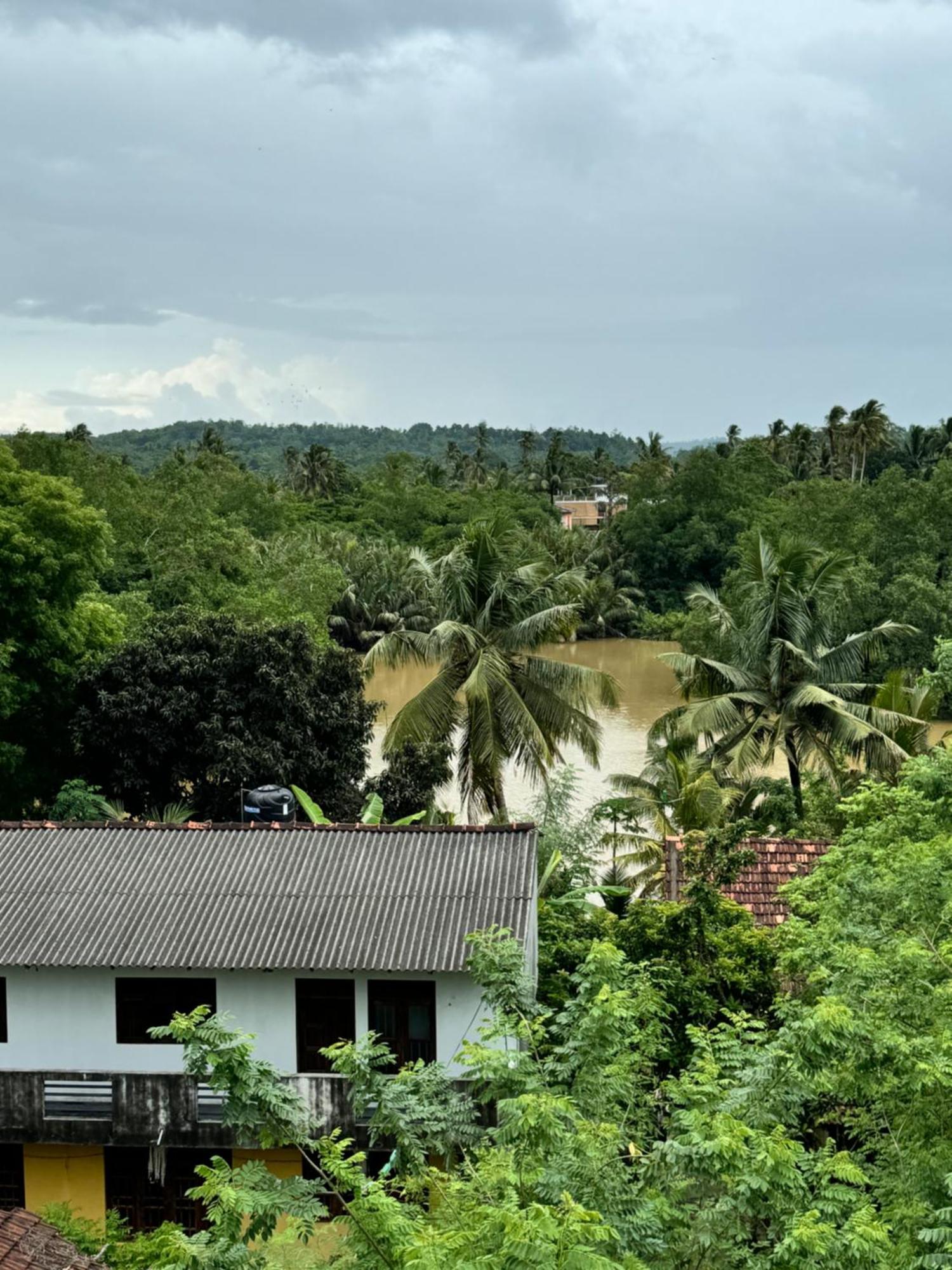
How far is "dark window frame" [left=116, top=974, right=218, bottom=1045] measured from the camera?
13219mm

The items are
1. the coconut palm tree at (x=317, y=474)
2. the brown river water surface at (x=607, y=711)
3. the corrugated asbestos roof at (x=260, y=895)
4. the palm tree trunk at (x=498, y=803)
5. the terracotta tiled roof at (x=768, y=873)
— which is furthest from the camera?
the coconut palm tree at (x=317, y=474)

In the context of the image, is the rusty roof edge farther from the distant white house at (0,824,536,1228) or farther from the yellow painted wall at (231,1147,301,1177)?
the yellow painted wall at (231,1147,301,1177)

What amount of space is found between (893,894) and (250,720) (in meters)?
12.8

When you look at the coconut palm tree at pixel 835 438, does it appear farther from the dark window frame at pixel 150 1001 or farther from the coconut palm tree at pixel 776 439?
the dark window frame at pixel 150 1001

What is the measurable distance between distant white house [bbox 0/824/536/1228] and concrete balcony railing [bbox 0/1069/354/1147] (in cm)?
2

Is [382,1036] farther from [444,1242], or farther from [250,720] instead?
[250,720]

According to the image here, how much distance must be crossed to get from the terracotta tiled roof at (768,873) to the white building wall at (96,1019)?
581 centimetres

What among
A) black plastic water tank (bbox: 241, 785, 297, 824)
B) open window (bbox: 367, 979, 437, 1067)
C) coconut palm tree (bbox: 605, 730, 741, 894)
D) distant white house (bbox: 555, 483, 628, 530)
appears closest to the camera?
open window (bbox: 367, 979, 437, 1067)

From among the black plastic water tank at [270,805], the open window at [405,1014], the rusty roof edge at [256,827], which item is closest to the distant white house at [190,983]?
the open window at [405,1014]

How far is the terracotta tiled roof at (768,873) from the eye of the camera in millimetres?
16625

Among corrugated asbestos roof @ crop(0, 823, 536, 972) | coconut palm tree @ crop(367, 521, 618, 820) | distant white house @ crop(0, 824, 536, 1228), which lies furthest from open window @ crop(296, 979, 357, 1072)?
coconut palm tree @ crop(367, 521, 618, 820)

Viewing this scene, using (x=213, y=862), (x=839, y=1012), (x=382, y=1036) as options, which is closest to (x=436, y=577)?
(x=213, y=862)

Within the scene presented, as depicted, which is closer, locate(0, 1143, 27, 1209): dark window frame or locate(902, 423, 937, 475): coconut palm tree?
locate(0, 1143, 27, 1209): dark window frame

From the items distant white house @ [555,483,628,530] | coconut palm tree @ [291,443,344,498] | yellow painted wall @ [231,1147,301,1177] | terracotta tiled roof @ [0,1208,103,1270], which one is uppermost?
coconut palm tree @ [291,443,344,498]
